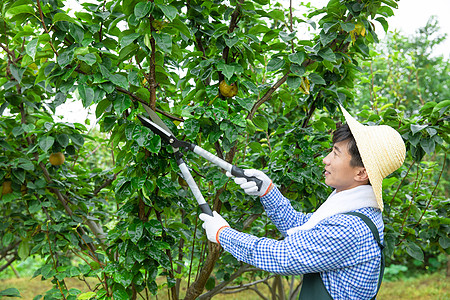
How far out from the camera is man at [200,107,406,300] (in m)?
1.29

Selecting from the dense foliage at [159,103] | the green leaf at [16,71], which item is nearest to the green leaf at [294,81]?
the dense foliage at [159,103]

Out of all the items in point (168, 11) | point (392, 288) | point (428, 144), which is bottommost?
point (392, 288)

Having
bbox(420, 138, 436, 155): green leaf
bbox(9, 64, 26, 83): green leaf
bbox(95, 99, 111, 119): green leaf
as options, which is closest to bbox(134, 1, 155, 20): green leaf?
bbox(95, 99, 111, 119): green leaf

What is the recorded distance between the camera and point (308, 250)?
1285 mm

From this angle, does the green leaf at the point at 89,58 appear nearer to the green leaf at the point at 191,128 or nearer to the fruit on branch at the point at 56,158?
the green leaf at the point at 191,128

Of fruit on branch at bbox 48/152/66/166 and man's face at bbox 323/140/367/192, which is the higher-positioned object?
man's face at bbox 323/140/367/192

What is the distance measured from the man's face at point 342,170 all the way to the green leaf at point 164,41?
2.34 feet

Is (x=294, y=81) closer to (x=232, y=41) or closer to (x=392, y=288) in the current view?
(x=232, y=41)

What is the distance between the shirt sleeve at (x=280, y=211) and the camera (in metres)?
1.71

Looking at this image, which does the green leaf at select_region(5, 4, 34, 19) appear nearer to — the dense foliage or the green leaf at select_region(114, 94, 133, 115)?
the dense foliage

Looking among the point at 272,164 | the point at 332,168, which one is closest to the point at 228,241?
the point at 332,168

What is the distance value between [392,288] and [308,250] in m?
6.81

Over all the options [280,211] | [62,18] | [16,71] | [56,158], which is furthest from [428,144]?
[16,71]

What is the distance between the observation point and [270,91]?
2.04 m
